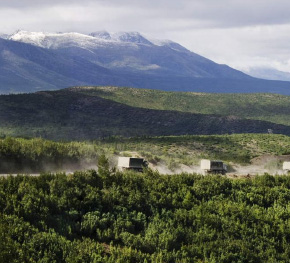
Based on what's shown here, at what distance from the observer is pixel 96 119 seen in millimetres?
→ 146875

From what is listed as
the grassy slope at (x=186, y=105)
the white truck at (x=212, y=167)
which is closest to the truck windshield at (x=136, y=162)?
the white truck at (x=212, y=167)

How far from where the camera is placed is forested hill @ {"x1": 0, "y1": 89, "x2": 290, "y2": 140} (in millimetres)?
129500

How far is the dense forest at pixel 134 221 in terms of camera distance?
26.5m

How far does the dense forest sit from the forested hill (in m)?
85.6

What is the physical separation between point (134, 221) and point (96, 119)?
116363mm

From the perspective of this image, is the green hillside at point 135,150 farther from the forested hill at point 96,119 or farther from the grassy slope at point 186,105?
the grassy slope at point 186,105

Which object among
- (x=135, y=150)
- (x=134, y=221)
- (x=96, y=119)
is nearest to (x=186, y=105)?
(x=96, y=119)

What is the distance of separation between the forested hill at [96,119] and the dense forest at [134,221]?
281ft

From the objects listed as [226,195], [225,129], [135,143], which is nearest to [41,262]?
[226,195]

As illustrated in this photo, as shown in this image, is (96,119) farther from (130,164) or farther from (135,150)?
(130,164)

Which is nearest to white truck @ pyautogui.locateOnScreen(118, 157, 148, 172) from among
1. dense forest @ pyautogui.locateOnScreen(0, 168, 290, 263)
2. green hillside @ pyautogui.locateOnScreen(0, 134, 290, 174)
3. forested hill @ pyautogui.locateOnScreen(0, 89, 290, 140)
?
green hillside @ pyautogui.locateOnScreen(0, 134, 290, 174)

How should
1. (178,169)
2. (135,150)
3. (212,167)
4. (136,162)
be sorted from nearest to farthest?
(136,162) < (212,167) < (178,169) < (135,150)

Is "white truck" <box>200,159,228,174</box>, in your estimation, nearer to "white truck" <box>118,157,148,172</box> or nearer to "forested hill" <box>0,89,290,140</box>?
"white truck" <box>118,157,148,172</box>

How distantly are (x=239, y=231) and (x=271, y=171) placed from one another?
36.2 m
